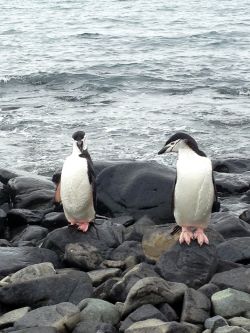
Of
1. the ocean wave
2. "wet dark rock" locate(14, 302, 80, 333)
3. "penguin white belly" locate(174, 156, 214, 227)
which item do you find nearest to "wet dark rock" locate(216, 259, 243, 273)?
"penguin white belly" locate(174, 156, 214, 227)

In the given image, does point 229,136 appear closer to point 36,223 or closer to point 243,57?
point 36,223

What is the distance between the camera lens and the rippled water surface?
14750 millimetres

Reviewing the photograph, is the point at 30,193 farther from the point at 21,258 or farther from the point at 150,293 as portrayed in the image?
the point at 150,293

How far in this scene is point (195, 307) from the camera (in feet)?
18.9

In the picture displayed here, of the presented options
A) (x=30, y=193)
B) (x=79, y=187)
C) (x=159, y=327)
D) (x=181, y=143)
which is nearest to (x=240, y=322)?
(x=159, y=327)

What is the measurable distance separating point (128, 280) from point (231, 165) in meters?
6.36

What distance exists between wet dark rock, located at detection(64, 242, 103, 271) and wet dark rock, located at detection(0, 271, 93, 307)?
84cm

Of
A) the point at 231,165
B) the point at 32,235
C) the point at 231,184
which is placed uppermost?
the point at 32,235

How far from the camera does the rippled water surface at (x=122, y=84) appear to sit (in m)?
14.8

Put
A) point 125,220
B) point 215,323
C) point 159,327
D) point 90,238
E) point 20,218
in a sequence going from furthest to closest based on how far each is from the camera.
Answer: point 20,218 → point 125,220 → point 90,238 → point 215,323 → point 159,327

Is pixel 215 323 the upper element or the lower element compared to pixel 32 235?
upper

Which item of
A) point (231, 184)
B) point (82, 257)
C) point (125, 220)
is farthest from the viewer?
point (231, 184)

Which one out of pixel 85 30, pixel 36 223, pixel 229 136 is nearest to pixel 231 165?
pixel 229 136

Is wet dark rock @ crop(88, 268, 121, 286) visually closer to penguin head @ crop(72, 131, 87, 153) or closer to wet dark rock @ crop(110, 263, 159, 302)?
wet dark rock @ crop(110, 263, 159, 302)
